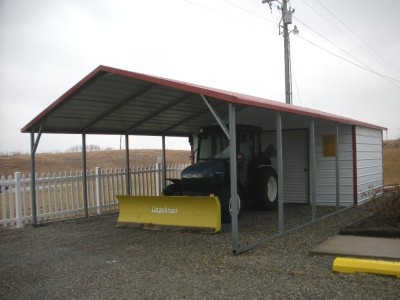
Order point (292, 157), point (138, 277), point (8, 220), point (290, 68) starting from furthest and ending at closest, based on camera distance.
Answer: point (290, 68) < point (292, 157) < point (8, 220) < point (138, 277)

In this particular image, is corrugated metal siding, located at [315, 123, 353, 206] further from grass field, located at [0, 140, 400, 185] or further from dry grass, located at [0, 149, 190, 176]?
dry grass, located at [0, 149, 190, 176]

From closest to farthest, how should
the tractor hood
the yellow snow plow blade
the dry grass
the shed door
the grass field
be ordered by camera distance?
the yellow snow plow blade → the tractor hood → the shed door → the grass field → the dry grass

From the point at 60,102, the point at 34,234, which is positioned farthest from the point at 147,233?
the point at 60,102

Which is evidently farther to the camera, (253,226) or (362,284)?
(253,226)

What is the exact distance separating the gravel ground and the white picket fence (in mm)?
1163

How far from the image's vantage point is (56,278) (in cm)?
550

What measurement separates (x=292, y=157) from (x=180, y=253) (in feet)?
22.4

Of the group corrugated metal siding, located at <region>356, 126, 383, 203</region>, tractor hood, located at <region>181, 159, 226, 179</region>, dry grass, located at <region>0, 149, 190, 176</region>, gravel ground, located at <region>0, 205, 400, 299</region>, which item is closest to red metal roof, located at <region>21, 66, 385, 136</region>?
corrugated metal siding, located at <region>356, 126, 383, 203</region>

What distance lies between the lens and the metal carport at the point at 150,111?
680cm

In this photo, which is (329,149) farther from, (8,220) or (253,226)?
(8,220)

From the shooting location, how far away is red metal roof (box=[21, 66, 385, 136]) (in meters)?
7.20

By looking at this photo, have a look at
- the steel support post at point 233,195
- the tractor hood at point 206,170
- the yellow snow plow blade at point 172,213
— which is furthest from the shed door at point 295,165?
the steel support post at point 233,195

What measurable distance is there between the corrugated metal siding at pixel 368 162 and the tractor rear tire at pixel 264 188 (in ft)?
9.22

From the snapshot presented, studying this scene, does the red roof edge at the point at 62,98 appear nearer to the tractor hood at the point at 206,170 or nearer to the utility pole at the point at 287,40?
the tractor hood at the point at 206,170
